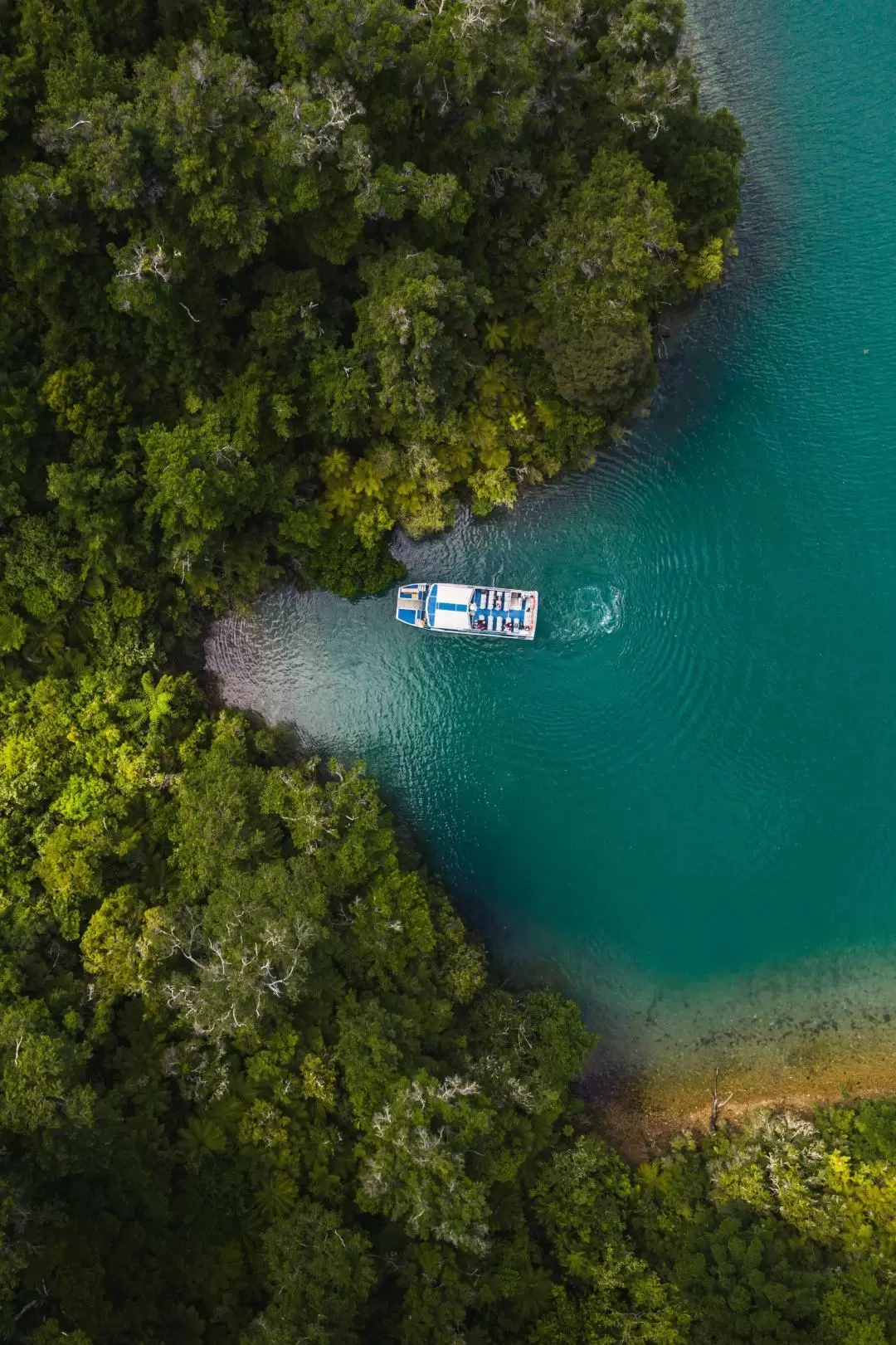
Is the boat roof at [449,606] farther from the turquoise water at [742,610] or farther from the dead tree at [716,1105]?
the dead tree at [716,1105]

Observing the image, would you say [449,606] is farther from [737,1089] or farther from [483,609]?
[737,1089]

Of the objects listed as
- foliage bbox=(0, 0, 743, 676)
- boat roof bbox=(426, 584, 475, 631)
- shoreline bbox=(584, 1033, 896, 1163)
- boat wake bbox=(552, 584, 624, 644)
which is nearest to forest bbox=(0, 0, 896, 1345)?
foliage bbox=(0, 0, 743, 676)

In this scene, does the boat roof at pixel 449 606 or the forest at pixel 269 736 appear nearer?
the forest at pixel 269 736

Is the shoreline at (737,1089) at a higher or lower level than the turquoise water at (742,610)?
lower

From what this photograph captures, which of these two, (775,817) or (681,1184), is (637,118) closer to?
(775,817)

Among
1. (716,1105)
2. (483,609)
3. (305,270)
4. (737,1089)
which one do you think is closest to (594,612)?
(483,609)

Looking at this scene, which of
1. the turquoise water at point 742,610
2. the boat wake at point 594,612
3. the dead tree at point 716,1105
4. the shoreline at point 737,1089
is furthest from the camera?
the boat wake at point 594,612

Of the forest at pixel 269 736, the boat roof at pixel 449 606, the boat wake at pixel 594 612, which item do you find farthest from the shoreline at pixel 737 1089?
the boat roof at pixel 449 606
